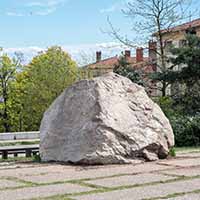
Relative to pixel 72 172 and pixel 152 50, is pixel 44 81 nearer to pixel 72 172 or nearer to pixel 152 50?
pixel 152 50

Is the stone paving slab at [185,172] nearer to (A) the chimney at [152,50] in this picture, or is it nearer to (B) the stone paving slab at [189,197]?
(B) the stone paving slab at [189,197]

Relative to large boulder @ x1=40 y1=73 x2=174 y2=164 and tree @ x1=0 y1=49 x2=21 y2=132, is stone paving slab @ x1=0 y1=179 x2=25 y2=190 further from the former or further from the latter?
tree @ x1=0 y1=49 x2=21 y2=132

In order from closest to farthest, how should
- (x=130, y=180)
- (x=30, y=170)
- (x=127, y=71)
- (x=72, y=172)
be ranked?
(x=130, y=180) → (x=72, y=172) → (x=30, y=170) → (x=127, y=71)

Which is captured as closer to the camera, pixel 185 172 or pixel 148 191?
pixel 148 191

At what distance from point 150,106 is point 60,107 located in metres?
2.10

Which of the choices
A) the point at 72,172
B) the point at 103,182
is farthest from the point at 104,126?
the point at 103,182

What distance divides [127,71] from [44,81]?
15412 millimetres

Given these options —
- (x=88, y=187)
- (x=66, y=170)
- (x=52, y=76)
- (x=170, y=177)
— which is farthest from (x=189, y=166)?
(x=52, y=76)

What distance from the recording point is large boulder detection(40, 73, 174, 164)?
11000mm

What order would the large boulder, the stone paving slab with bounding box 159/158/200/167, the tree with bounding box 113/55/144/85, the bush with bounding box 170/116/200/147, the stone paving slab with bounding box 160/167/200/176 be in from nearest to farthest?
the stone paving slab with bounding box 160/167/200/176
the stone paving slab with bounding box 159/158/200/167
the large boulder
the bush with bounding box 170/116/200/147
the tree with bounding box 113/55/144/85

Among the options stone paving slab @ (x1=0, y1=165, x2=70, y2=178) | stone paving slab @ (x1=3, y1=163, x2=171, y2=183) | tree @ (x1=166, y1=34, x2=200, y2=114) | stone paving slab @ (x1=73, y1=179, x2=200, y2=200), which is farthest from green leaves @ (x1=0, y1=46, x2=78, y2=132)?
stone paving slab @ (x1=73, y1=179, x2=200, y2=200)

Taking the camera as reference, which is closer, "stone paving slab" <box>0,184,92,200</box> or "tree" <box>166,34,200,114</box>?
"stone paving slab" <box>0,184,92,200</box>

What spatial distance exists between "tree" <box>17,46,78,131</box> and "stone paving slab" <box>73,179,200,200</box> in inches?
1239

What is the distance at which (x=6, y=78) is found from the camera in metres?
45.9
